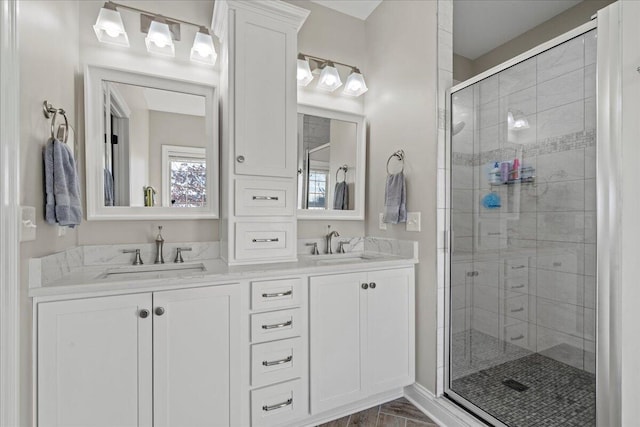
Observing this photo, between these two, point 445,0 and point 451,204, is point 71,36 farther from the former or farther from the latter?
point 451,204

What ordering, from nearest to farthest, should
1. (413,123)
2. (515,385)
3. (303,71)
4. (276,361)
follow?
1. (276,361)
2. (515,385)
3. (413,123)
4. (303,71)

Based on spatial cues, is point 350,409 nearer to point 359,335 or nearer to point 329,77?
point 359,335

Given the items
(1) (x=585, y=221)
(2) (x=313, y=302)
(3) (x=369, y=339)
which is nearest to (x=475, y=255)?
(1) (x=585, y=221)

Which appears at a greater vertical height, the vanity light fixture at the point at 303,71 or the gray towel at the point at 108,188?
the vanity light fixture at the point at 303,71

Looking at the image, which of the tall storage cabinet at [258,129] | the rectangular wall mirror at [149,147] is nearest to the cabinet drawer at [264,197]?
the tall storage cabinet at [258,129]

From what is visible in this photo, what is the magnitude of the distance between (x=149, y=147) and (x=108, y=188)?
326 millimetres

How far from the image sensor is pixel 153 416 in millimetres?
1316

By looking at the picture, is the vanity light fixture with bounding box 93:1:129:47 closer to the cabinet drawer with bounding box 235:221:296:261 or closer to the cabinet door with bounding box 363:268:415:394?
the cabinet drawer with bounding box 235:221:296:261

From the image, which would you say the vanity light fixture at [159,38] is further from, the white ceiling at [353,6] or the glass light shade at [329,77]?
the white ceiling at [353,6]

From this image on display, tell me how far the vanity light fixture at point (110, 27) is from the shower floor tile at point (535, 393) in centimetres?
283

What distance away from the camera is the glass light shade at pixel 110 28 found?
167 centimetres

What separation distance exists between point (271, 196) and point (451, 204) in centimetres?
111

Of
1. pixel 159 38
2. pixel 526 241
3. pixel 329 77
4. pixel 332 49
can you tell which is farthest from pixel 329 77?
pixel 526 241

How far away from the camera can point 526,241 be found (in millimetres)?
1639
